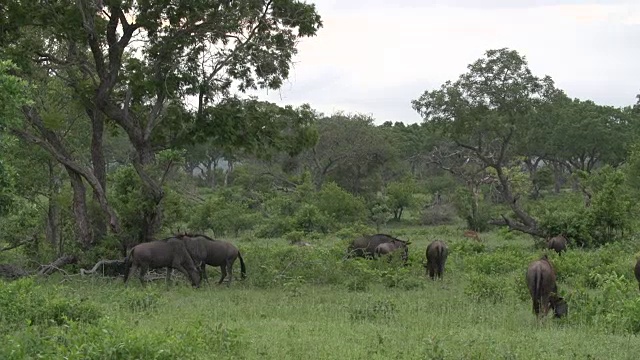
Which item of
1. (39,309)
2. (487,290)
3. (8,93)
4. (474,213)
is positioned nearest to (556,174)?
(474,213)

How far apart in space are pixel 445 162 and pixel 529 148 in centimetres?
925

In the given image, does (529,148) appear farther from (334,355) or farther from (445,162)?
(334,355)

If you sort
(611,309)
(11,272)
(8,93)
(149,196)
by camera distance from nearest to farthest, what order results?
1. (8,93)
2. (611,309)
3. (11,272)
4. (149,196)

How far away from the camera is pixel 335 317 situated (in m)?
13.2

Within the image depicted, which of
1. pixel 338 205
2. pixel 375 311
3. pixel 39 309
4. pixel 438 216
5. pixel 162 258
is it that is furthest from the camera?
pixel 438 216

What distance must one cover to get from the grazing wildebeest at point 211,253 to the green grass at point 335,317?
2.16ft

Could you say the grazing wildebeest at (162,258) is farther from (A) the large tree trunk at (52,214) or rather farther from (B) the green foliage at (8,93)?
(A) the large tree trunk at (52,214)

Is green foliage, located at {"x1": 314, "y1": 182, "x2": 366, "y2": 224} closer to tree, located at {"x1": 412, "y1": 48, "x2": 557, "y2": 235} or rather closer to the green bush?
tree, located at {"x1": 412, "y1": 48, "x2": 557, "y2": 235}

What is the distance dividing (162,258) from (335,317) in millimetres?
6247

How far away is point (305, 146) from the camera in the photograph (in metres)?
22.1

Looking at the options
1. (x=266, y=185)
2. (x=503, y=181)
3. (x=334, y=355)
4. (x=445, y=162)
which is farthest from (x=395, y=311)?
(x=445, y=162)

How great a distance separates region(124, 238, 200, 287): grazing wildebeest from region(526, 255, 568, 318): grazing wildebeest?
821 centimetres

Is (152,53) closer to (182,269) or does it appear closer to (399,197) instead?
(182,269)

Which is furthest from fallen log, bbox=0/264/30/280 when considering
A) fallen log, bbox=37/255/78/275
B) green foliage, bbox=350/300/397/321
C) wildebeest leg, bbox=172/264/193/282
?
green foliage, bbox=350/300/397/321
